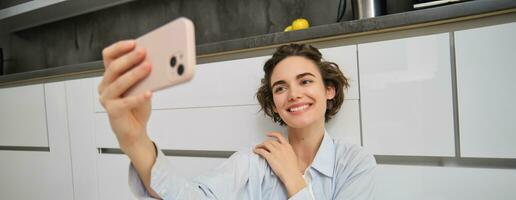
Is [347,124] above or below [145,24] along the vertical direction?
below

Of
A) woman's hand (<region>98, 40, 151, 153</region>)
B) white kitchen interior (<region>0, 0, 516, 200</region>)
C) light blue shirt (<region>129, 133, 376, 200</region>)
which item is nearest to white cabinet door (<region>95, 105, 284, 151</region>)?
white kitchen interior (<region>0, 0, 516, 200</region>)

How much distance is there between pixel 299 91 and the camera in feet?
2.81

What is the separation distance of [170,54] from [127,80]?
3.1 inches

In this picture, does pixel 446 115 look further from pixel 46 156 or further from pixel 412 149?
pixel 46 156

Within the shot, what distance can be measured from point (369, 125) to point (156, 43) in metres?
0.69

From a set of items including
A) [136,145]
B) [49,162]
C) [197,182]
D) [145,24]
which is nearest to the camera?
[136,145]

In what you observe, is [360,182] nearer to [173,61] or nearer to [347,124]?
[347,124]

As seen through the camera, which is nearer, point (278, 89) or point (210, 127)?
point (278, 89)

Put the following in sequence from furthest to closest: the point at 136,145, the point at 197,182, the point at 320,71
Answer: the point at 320,71
the point at 197,182
the point at 136,145

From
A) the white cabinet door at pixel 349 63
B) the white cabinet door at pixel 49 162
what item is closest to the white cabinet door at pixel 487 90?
the white cabinet door at pixel 349 63

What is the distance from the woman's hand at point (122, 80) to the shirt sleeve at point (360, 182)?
51 cm

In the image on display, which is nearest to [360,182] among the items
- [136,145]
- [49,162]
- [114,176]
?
[136,145]

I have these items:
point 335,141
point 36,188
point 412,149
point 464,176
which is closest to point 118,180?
point 36,188

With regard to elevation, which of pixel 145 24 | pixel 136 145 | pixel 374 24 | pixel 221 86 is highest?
pixel 145 24
